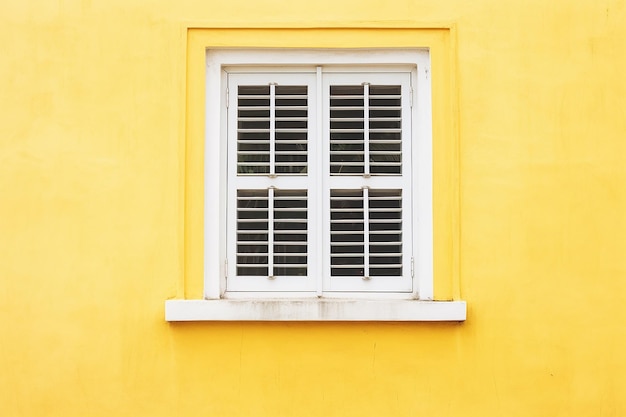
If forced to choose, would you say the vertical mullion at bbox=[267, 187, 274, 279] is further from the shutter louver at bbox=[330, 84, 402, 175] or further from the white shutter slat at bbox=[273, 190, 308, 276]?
the shutter louver at bbox=[330, 84, 402, 175]

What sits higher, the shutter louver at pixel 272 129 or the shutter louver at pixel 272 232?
the shutter louver at pixel 272 129

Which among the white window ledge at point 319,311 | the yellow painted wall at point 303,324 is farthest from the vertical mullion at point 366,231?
the yellow painted wall at point 303,324

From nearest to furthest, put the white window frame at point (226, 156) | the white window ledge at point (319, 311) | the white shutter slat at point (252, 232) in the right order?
1. the white window ledge at point (319, 311)
2. the white window frame at point (226, 156)
3. the white shutter slat at point (252, 232)

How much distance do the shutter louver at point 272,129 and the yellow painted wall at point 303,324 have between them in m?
0.36

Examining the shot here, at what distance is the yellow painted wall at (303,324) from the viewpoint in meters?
5.29

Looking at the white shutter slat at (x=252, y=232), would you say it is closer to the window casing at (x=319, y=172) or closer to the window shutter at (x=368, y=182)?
the window casing at (x=319, y=172)

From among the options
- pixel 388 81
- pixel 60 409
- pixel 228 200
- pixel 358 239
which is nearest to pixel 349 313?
pixel 358 239

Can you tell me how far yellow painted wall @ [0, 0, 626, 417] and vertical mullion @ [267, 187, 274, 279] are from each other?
38cm

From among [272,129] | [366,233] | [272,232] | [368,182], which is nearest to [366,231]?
[366,233]

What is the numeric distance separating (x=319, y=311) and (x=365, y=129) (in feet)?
3.85

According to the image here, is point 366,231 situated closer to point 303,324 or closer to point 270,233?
point 270,233

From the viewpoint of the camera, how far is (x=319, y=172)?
5461 millimetres

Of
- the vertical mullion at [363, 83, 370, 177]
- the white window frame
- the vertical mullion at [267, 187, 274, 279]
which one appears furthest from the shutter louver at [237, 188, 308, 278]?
the vertical mullion at [363, 83, 370, 177]

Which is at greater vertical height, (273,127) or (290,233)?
(273,127)
